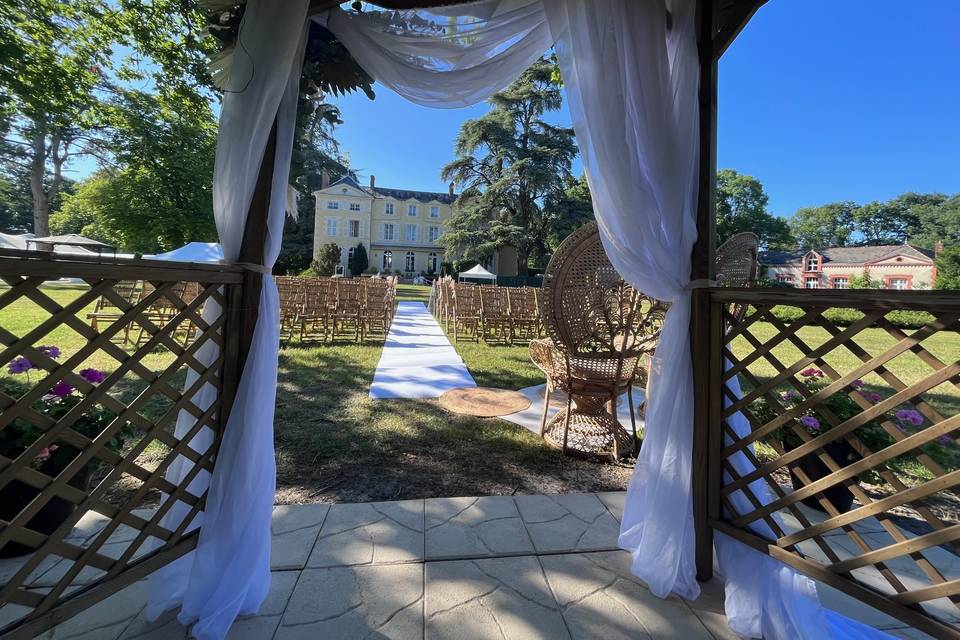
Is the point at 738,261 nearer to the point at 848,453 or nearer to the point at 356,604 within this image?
the point at 848,453

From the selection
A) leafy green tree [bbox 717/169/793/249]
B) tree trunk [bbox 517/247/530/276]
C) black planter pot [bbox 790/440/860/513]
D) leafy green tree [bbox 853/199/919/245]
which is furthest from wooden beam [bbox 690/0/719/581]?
leafy green tree [bbox 853/199/919/245]

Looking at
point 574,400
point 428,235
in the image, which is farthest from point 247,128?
point 428,235

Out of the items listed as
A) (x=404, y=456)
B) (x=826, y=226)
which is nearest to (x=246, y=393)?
(x=404, y=456)

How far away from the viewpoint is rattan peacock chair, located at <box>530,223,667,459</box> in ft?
8.23

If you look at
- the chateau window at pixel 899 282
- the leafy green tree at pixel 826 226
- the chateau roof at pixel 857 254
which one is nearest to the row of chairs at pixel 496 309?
the chateau window at pixel 899 282

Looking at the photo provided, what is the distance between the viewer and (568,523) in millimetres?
1976

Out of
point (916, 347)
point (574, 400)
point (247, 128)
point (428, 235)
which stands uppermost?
point (428, 235)

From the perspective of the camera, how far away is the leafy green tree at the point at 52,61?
4816 mm

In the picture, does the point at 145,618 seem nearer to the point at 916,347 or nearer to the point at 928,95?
the point at 916,347

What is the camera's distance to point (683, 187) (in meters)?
1.59

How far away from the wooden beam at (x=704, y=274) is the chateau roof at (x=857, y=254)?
4433 centimetres

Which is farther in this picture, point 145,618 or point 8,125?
point 8,125

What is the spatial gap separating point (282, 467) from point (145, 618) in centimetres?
116

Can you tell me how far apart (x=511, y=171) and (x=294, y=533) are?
1966 centimetres
